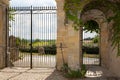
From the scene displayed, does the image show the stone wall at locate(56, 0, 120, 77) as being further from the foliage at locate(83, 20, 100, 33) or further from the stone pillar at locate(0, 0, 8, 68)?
the foliage at locate(83, 20, 100, 33)

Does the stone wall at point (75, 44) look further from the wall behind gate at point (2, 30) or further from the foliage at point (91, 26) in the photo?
the foliage at point (91, 26)

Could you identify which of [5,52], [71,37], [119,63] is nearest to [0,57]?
[5,52]

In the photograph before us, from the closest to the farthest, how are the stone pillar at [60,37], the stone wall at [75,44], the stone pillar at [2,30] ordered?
1. the stone wall at [75,44]
2. the stone pillar at [60,37]
3. the stone pillar at [2,30]

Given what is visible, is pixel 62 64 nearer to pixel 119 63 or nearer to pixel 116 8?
pixel 119 63

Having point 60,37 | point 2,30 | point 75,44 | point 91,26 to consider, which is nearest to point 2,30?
point 2,30

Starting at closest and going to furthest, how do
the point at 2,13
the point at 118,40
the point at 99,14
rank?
the point at 118,40 < the point at 2,13 < the point at 99,14

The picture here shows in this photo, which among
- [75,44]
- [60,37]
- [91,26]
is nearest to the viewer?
[75,44]

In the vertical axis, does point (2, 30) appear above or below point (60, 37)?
above

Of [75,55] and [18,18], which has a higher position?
[18,18]

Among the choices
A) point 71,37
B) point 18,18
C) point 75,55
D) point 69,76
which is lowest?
point 69,76

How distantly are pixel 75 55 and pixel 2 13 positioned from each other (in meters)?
4.95

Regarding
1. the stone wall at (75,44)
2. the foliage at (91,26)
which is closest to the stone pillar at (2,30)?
the stone wall at (75,44)

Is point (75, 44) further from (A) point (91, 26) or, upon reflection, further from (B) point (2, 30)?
(A) point (91, 26)

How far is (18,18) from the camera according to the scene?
1459 centimetres
